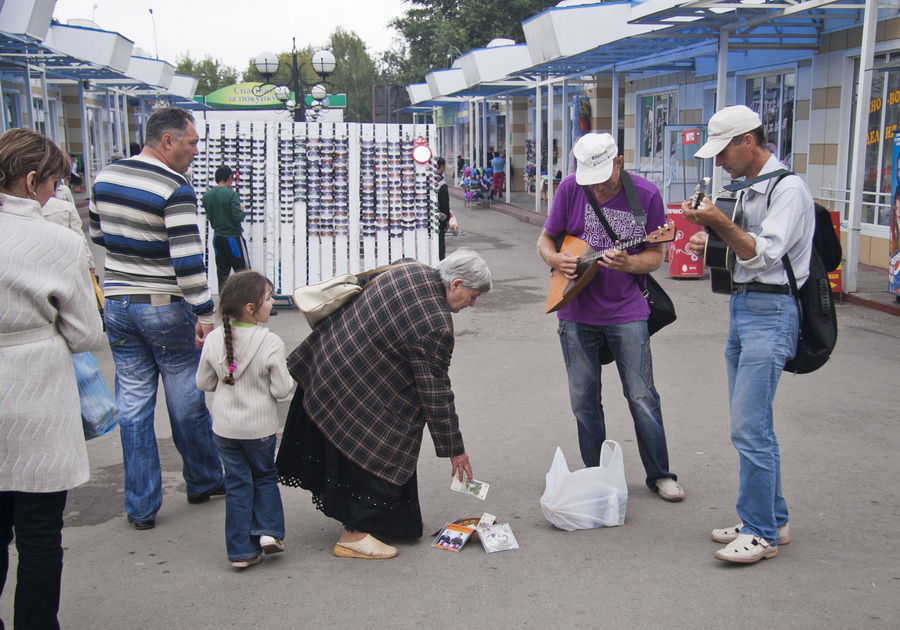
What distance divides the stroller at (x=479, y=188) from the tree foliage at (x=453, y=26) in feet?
41.1

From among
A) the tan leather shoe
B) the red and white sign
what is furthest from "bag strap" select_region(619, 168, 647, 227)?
the red and white sign

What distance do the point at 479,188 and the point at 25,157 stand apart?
25.1 metres

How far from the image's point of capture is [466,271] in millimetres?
3785

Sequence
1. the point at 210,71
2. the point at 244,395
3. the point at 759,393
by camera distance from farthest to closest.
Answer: the point at 210,71, the point at 244,395, the point at 759,393

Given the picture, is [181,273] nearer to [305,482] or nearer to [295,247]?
[305,482]

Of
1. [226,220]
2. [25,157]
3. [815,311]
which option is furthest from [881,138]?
[25,157]

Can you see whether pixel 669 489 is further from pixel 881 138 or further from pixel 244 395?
pixel 881 138

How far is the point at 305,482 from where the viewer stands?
4.10 m

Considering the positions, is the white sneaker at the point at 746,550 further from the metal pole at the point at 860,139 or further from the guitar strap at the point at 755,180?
the metal pole at the point at 860,139

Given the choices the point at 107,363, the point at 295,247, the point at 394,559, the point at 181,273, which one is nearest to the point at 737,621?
the point at 394,559

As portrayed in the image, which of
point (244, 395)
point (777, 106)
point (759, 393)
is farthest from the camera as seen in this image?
point (777, 106)

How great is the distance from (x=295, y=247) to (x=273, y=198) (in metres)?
0.64

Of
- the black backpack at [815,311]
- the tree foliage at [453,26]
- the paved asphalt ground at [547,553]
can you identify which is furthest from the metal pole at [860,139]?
the tree foliage at [453,26]

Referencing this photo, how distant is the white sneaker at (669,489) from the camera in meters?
4.52
